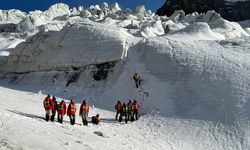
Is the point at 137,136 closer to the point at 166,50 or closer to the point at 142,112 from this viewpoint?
the point at 142,112

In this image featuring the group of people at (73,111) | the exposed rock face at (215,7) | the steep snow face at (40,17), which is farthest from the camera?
the exposed rock face at (215,7)

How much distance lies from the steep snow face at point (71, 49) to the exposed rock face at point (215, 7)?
279 feet

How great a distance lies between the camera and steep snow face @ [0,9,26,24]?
125m

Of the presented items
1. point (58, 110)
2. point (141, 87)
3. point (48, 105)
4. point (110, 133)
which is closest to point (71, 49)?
point (141, 87)

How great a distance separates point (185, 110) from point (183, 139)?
5103 millimetres

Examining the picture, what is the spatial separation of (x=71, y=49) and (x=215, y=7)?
9323 cm

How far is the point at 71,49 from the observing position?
1789 inches

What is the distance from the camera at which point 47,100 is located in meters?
26.5

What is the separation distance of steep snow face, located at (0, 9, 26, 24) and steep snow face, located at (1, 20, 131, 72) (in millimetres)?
76371

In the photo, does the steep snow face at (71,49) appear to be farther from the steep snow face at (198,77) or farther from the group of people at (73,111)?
the group of people at (73,111)

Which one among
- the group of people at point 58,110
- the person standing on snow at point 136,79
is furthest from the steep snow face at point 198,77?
the group of people at point 58,110

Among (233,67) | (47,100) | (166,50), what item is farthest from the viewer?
(166,50)

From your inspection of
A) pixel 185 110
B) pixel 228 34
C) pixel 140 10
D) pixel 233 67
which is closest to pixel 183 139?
pixel 185 110

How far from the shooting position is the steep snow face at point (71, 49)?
142ft
